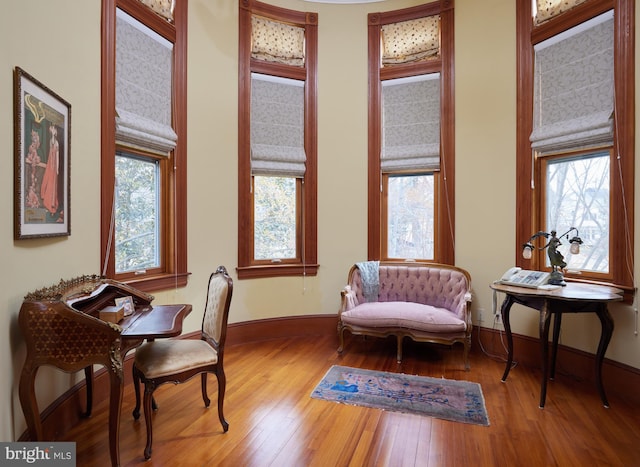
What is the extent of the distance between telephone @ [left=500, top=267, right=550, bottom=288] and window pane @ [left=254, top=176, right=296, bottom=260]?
8.24ft

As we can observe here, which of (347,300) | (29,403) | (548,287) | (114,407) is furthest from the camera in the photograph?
(347,300)

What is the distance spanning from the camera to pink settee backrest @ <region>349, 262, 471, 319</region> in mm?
3986

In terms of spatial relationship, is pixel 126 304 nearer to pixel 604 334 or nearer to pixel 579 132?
pixel 604 334

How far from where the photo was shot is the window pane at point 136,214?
3193 mm

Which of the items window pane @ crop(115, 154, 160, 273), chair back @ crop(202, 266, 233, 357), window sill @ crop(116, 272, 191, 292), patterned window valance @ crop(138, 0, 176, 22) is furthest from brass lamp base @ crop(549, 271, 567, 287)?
patterned window valance @ crop(138, 0, 176, 22)

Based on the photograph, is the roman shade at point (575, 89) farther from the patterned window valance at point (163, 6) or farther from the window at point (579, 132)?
the patterned window valance at point (163, 6)

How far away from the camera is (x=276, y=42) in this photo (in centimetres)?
448

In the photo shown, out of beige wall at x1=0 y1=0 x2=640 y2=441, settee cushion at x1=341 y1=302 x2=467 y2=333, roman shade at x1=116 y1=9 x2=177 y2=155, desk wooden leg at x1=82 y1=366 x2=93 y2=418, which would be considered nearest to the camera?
beige wall at x1=0 y1=0 x2=640 y2=441

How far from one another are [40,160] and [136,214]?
1280 mm

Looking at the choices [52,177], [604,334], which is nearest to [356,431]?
[604,334]

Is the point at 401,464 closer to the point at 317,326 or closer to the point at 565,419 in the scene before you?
the point at 565,419

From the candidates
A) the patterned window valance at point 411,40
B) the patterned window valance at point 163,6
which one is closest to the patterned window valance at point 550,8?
the patterned window valance at point 411,40

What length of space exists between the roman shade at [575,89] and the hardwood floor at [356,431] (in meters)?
2.22

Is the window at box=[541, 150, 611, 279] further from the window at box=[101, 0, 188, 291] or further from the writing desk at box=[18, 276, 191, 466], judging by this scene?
the window at box=[101, 0, 188, 291]
